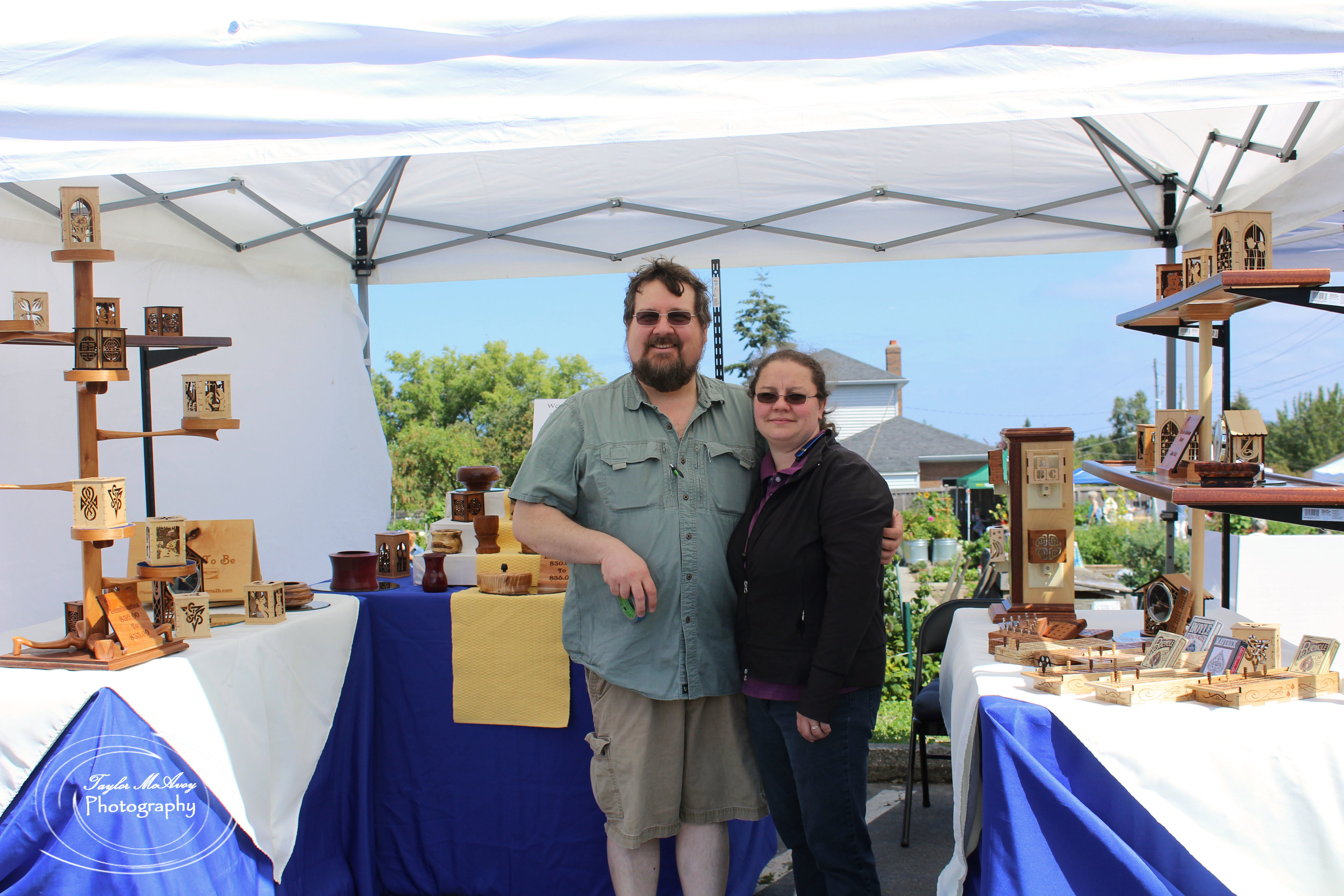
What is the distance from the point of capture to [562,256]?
4.43 meters

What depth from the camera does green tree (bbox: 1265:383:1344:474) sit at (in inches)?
1049

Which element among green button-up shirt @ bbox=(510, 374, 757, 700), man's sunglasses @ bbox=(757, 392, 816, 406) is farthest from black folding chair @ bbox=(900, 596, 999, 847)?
man's sunglasses @ bbox=(757, 392, 816, 406)

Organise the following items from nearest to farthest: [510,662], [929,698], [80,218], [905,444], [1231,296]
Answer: [1231,296], [80,218], [510,662], [929,698], [905,444]

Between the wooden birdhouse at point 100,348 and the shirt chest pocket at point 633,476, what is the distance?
1196 millimetres

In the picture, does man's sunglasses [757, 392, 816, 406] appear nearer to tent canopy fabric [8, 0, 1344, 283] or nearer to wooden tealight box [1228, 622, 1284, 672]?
tent canopy fabric [8, 0, 1344, 283]

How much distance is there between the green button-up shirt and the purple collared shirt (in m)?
0.09

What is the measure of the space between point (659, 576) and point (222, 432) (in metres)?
2.80

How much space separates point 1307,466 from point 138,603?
104ft

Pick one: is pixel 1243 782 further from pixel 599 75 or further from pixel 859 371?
pixel 859 371

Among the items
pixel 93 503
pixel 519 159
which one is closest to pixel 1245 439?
pixel 93 503

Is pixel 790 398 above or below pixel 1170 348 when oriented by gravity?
below

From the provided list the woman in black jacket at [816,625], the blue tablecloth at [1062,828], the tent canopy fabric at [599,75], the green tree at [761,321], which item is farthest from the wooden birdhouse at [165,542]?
the green tree at [761,321]

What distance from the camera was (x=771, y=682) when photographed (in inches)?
72.6

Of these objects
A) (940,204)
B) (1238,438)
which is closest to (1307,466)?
(940,204)
